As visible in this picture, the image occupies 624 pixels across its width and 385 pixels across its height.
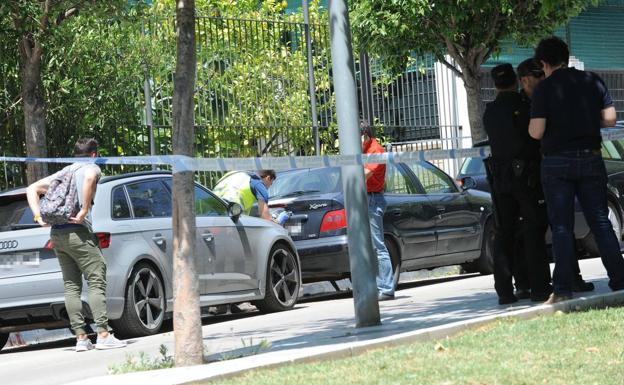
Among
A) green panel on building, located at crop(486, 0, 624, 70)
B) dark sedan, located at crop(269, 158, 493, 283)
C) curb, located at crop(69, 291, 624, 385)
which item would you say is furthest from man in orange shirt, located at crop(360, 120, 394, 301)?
green panel on building, located at crop(486, 0, 624, 70)

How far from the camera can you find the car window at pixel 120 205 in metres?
12.4

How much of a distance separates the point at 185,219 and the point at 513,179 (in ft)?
10.9

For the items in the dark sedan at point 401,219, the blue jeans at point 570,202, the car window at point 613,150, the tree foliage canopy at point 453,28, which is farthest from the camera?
the tree foliage canopy at point 453,28

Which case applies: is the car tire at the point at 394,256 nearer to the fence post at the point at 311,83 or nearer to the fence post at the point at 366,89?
the fence post at the point at 311,83

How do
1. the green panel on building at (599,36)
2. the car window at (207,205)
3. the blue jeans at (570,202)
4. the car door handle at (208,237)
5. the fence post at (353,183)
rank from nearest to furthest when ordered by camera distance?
1. the blue jeans at (570,202)
2. the fence post at (353,183)
3. the car door handle at (208,237)
4. the car window at (207,205)
5. the green panel on building at (599,36)

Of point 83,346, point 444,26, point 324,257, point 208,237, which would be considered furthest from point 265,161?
point 444,26

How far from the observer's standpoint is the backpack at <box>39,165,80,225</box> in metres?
11.5

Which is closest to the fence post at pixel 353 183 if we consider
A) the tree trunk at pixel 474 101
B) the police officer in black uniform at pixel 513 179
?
the police officer in black uniform at pixel 513 179

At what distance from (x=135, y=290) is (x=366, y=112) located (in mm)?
12637

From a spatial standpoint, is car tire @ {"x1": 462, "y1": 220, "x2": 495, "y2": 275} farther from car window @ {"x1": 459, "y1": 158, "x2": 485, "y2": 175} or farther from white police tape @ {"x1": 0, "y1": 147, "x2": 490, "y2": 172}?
white police tape @ {"x1": 0, "y1": 147, "x2": 490, "y2": 172}

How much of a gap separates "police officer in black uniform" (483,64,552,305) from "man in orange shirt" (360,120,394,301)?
9.39ft

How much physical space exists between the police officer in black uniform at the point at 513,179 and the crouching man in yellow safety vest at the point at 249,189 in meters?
4.49

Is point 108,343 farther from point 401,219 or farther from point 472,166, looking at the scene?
point 472,166

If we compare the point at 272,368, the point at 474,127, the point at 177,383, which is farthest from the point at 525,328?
the point at 474,127
